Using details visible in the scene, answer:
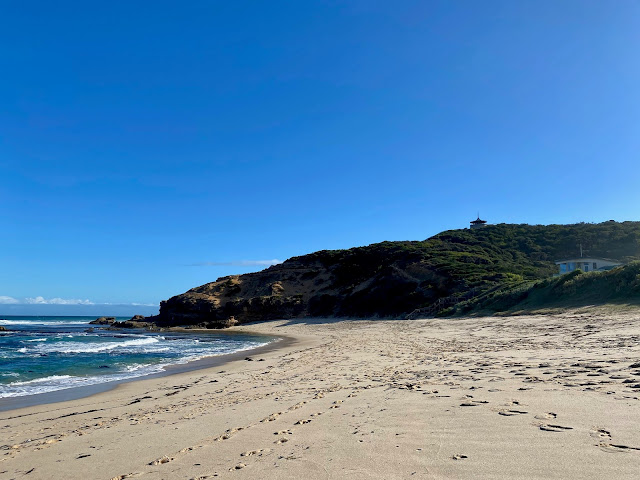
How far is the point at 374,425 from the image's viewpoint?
5328 millimetres

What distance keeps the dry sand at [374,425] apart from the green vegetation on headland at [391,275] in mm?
30631

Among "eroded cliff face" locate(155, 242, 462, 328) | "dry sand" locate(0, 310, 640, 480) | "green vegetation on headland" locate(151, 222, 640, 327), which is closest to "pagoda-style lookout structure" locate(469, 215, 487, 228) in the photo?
"green vegetation on headland" locate(151, 222, 640, 327)

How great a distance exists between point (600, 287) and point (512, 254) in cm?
4877

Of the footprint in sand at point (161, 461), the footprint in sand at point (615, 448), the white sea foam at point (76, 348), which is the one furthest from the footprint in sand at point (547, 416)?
the white sea foam at point (76, 348)

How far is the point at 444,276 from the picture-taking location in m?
48.6

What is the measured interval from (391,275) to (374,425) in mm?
49455

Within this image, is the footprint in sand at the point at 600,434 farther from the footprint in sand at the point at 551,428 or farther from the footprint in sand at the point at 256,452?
the footprint in sand at the point at 256,452

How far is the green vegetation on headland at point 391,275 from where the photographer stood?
4834 centimetres

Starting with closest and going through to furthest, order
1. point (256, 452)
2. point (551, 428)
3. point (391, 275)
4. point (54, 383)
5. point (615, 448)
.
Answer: point (615, 448) < point (551, 428) < point (256, 452) < point (54, 383) < point (391, 275)

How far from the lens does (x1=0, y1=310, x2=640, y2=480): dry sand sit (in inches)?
152

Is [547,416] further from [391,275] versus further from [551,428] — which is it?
[391,275]

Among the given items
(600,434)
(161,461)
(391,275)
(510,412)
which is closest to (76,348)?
(161,461)

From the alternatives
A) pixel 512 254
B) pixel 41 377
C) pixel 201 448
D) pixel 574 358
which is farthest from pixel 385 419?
pixel 512 254

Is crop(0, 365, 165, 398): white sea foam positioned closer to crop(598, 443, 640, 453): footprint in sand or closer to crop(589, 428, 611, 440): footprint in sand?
crop(589, 428, 611, 440): footprint in sand
